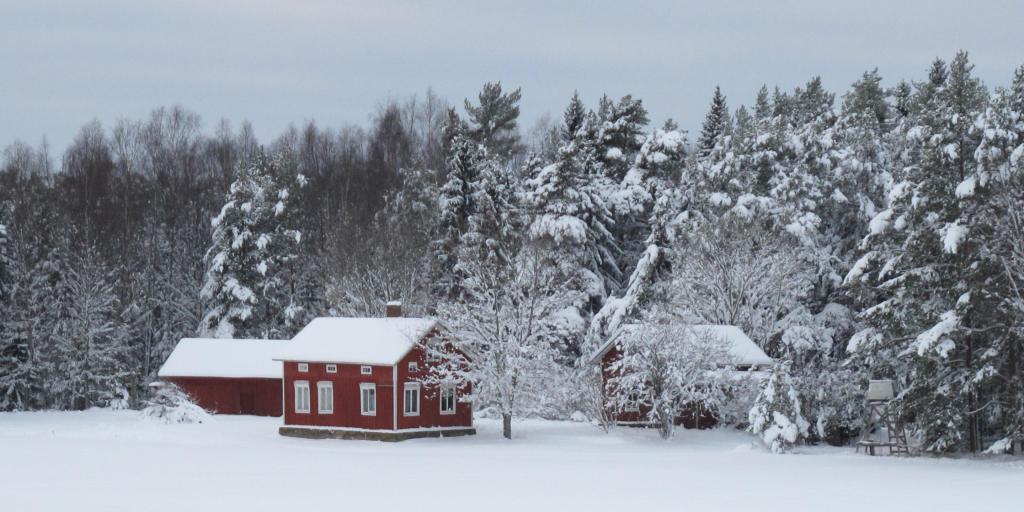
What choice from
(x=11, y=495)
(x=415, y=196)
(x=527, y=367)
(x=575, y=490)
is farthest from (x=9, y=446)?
(x=415, y=196)

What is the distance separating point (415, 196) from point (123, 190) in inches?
913

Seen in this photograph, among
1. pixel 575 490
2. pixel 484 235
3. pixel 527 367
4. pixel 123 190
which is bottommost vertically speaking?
pixel 575 490

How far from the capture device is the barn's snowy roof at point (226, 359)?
2288 inches

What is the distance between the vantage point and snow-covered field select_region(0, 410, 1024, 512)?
91.8ft

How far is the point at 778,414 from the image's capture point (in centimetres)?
4150

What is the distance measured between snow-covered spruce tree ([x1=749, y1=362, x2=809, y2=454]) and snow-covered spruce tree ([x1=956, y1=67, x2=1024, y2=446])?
20.6ft

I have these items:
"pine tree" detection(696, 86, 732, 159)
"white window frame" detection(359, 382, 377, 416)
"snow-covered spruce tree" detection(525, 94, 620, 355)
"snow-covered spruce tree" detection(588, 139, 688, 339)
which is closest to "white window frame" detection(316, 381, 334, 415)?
"white window frame" detection(359, 382, 377, 416)

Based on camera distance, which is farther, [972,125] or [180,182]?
[180,182]

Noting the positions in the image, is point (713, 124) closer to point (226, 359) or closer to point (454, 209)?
point (454, 209)

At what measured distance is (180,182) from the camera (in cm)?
8425

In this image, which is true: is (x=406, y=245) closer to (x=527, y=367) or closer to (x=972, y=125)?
(x=527, y=367)

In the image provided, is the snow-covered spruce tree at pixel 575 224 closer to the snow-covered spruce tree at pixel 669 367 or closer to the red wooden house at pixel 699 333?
the red wooden house at pixel 699 333

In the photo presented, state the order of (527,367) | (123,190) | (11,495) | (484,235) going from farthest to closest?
(123,190), (484,235), (527,367), (11,495)

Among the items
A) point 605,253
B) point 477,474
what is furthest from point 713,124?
point 477,474
